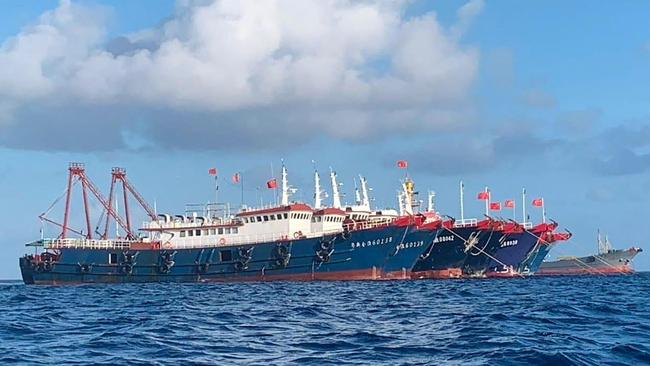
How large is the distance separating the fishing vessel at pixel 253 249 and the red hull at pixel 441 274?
17.4 feet

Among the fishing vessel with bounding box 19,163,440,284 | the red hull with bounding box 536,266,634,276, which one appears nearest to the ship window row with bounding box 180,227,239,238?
the fishing vessel with bounding box 19,163,440,284

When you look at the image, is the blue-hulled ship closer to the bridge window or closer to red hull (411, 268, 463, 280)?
red hull (411, 268, 463, 280)

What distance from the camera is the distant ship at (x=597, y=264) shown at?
128m

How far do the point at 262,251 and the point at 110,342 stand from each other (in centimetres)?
5826

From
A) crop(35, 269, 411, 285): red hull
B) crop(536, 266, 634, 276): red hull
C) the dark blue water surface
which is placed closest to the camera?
the dark blue water surface

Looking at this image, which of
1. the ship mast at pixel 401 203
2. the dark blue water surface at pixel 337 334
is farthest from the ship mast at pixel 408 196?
the dark blue water surface at pixel 337 334

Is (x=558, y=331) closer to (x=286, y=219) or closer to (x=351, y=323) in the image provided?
(x=351, y=323)

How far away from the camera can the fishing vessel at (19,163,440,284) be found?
7781cm

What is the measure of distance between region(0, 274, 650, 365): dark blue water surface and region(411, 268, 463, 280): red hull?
43799mm

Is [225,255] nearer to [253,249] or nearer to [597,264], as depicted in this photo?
[253,249]

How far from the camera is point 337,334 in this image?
2577 centimetres

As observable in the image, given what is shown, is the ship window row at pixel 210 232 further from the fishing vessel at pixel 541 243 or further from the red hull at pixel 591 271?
the red hull at pixel 591 271

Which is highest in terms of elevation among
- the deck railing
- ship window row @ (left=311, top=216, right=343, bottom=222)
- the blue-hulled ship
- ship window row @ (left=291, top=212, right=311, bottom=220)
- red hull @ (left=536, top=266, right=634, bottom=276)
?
ship window row @ (left=291, top=212, right=311, bottom=220)

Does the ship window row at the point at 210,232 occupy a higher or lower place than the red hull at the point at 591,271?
higher
